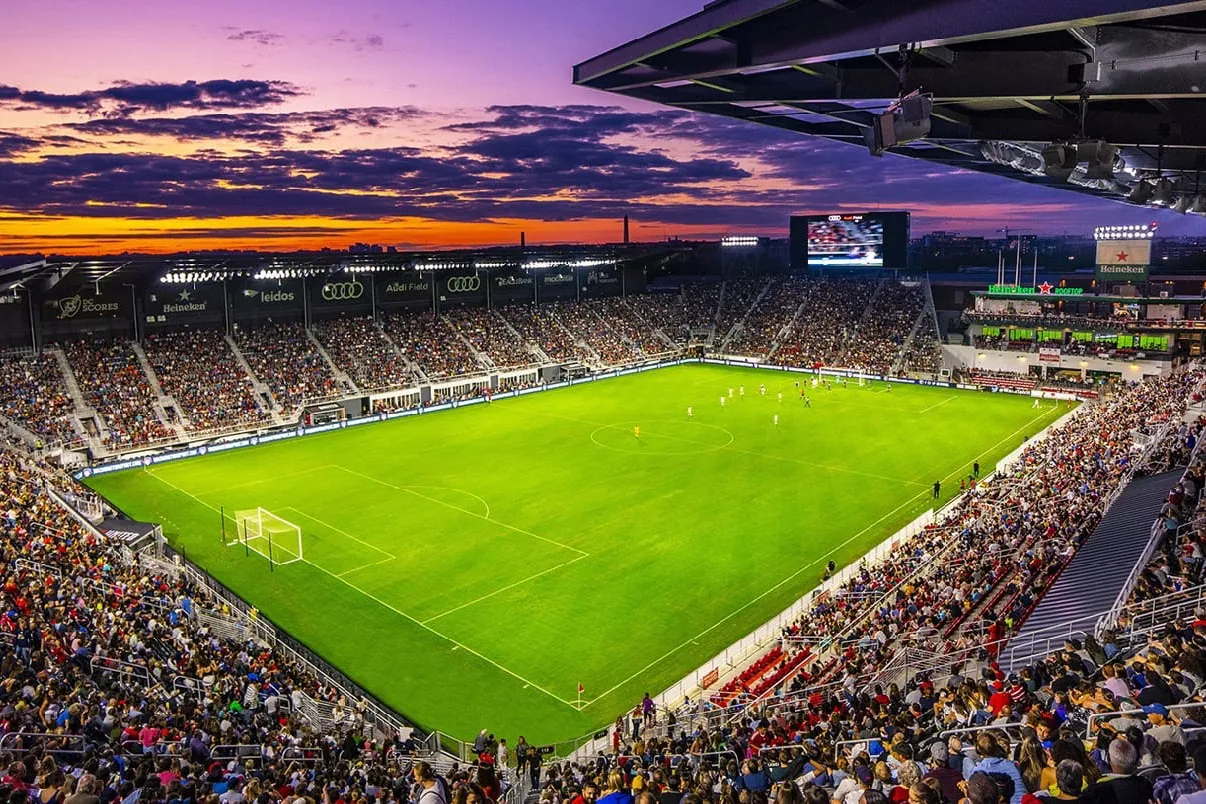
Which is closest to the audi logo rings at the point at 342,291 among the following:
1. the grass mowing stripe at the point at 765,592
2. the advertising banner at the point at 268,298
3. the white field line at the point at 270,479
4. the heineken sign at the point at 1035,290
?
the advertising banner at the point at 268,298

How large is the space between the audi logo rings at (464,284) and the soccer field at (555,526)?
1797 cm

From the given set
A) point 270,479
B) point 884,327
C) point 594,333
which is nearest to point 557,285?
point 594,333

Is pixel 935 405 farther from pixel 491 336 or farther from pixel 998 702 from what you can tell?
pixel 998 702

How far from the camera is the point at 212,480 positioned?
39.8 m

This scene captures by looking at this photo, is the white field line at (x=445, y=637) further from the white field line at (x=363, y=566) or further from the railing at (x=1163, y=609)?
the railing at (x=1163, y=609)

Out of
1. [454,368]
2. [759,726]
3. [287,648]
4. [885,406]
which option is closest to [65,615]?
[287,648]

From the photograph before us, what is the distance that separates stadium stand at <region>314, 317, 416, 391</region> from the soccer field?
14.7 feet

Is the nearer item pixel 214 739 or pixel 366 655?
pixel 214 739

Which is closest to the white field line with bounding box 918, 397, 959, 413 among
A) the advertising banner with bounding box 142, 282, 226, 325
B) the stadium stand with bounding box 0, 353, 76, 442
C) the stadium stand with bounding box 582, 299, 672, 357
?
the stadium stand with bounding box 582, 299, 672, 357

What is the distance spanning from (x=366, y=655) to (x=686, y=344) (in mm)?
63334

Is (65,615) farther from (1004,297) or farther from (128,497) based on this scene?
(1004,297)

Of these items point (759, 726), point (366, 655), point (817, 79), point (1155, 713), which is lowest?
point (366, 655)

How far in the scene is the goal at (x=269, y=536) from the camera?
98.6 feet

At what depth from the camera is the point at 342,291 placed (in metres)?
64.2
